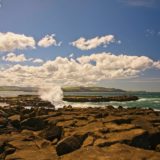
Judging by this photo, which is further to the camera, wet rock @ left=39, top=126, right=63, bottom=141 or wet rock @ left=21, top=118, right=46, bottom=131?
wet rock @ left=21, top=118, right=46, bottom=131

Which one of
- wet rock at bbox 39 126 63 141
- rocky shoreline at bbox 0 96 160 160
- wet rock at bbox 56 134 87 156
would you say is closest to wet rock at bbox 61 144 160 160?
rocky shoreline at bbox 0 96 160 160

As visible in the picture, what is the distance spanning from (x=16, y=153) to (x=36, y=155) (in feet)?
3.42

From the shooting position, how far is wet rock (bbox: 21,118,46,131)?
2245 centimetres

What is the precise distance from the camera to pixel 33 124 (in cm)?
2294

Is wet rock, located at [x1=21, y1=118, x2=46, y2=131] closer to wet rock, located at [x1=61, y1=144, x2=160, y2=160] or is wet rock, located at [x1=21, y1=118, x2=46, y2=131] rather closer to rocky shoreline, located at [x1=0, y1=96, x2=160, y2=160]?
rocky shoreline, located at [x1=0, y1=96, x2=160, y2=160]

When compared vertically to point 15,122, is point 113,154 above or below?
above

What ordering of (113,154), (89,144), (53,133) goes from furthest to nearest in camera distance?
1. (53,133)
2. (89,144)
3. (113,154)

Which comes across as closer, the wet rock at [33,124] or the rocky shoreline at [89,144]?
the rocky shoreline at [89,144]

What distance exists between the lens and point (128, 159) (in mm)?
11555

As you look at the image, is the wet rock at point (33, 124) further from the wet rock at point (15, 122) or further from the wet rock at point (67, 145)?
the wet rock at point (67, 145)

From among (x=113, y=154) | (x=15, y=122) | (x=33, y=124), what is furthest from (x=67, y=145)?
(x=15, y=122)

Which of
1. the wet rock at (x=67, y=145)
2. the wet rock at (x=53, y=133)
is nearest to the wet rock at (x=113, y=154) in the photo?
the wet rock at (x=67, y=145)

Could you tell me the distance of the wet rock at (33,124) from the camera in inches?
884

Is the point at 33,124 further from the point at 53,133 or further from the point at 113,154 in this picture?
the point at 113,154
